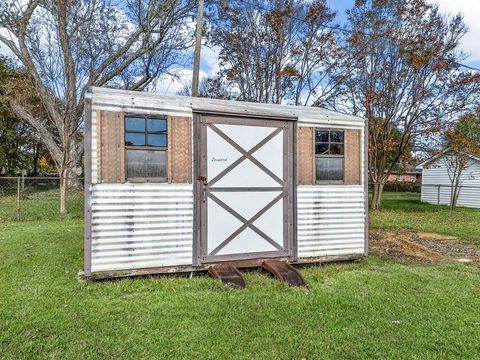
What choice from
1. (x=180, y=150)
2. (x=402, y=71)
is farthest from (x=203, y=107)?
(x=402, y=71)

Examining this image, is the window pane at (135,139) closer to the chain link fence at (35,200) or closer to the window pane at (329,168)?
the window pane at (329,168)

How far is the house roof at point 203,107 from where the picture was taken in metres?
4.77

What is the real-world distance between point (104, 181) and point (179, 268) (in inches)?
60.3

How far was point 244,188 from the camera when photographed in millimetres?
5516

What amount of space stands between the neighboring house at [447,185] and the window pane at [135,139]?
1448 centimetres

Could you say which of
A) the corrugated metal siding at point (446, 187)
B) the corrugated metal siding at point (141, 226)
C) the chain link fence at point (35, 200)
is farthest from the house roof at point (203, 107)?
the corrugated metal siding at point (446, 187)

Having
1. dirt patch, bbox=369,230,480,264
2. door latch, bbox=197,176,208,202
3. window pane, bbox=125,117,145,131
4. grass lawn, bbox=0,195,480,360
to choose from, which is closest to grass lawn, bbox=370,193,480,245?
dirt patch, bbox=369,230,480,264

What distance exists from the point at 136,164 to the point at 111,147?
0.38 m

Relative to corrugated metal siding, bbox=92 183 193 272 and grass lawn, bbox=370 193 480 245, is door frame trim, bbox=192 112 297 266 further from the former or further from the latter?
grass lawn, bbox=370 193 480 245

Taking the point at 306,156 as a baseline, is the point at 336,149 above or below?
above

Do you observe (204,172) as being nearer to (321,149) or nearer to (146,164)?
(146,164)

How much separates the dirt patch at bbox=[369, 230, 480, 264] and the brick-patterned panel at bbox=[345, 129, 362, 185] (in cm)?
173

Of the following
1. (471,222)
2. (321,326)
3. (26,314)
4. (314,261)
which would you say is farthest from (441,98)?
(26,314)

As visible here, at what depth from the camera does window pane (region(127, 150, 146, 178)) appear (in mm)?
4852
